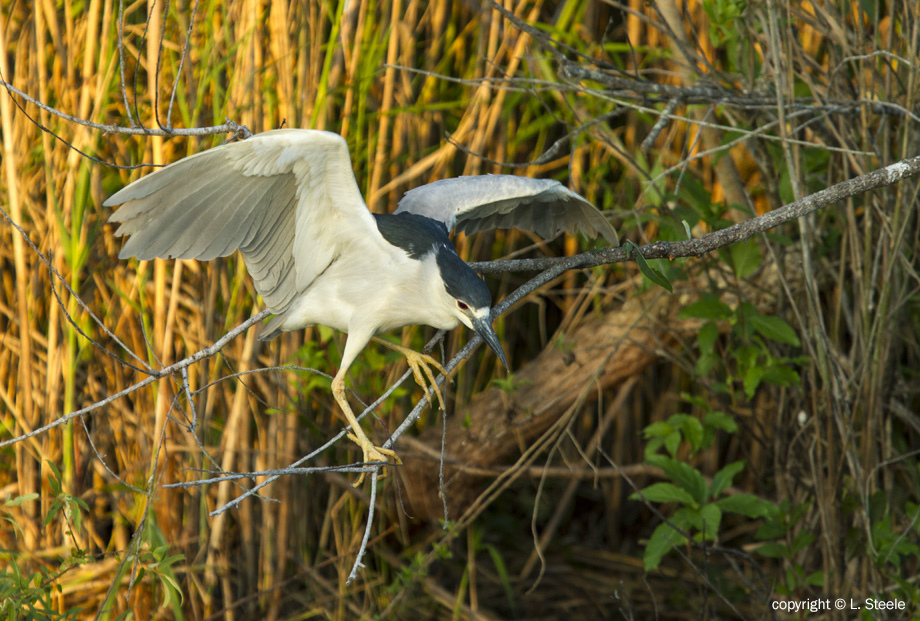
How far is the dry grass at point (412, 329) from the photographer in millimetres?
2262

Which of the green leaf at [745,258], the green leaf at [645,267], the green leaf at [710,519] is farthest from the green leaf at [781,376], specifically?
the green leaf at [645,267]

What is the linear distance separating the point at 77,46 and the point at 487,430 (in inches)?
75.3

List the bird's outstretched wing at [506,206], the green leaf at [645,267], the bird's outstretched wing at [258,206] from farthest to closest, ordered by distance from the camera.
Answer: the bird's outstretched wing at [506,206], the bird's outstretched wing at [258,206], the green leaf at [645,267]

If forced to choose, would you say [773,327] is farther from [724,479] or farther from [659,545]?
[659,545]

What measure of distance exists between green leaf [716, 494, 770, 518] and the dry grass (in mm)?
141

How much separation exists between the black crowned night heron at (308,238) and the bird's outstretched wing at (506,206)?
0.58 ft

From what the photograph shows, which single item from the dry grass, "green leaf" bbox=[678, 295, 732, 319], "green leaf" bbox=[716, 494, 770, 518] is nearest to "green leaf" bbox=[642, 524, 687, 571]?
the dry grass

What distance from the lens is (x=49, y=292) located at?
2.58m

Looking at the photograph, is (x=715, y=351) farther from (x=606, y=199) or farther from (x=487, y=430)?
(x=487, y=430)

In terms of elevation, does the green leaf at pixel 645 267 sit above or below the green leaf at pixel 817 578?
above

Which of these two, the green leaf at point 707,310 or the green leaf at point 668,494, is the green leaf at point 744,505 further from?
the green leaf at point 707,310

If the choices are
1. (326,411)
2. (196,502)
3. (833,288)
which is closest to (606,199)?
(833,288)

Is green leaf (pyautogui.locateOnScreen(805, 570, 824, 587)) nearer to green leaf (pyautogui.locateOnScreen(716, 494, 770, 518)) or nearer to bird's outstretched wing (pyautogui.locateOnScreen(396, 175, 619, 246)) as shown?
green leaf (pyautogui.locateOnScreen(716, 494, 770, 518))

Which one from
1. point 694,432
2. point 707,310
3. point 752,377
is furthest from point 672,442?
point 707,310
